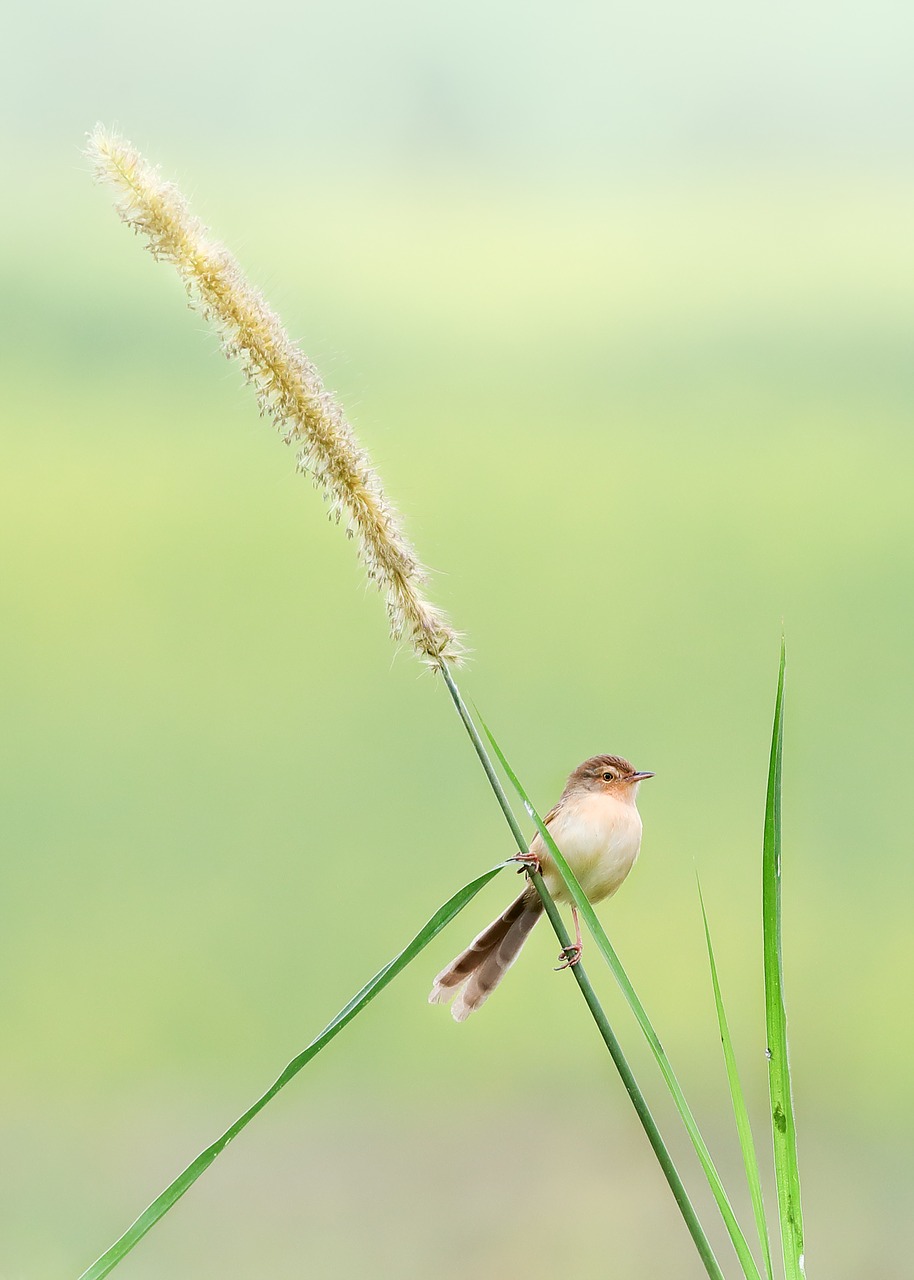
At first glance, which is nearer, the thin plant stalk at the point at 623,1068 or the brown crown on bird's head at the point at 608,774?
the thin plant stalk at the point at 623,1068

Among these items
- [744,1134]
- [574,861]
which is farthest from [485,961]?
[744,1134]

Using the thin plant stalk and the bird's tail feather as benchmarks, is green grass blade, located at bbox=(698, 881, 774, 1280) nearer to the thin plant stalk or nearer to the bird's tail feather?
the thin plant stalk

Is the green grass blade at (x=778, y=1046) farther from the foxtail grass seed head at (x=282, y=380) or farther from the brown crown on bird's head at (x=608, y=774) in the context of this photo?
the brown crown on bird's head at (x=608, y=774)

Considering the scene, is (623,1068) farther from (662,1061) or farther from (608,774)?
(608,774)

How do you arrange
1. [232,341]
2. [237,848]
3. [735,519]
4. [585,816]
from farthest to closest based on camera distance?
[735,519] < [237,848] < [585,816] < [232,341]

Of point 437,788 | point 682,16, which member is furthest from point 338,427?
point 682,16

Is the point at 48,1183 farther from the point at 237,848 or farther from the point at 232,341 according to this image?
the point at 232,341

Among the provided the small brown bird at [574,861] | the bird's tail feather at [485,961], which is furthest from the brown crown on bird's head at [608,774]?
the bird's tail feather at [485,961]
